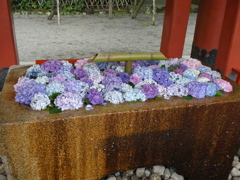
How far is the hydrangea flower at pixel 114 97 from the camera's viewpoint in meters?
1.79

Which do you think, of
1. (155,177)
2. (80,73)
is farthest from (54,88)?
(155,177)

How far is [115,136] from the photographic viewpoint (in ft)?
5.91

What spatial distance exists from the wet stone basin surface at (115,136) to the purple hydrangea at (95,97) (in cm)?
5

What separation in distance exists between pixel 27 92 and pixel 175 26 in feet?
7.27

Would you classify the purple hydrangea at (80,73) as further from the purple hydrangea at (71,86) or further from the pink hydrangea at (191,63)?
the pink hydrangea at (191,63)

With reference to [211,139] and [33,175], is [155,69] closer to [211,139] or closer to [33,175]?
[211,139]

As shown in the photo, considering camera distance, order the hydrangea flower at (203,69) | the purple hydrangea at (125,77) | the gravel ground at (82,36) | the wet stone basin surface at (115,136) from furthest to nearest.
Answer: the gravel ground at (82,36) → the hydrangea flower at (203,69) → the purple hydrangea at (125,77) → the wet stone basin surface at (115,136)

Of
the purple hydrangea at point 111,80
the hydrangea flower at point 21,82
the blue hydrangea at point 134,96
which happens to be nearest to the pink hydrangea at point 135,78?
the purple hydrangea at point 111,80

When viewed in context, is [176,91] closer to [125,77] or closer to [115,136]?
Answer: [125,77]

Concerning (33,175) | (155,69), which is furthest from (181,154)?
(33,175)

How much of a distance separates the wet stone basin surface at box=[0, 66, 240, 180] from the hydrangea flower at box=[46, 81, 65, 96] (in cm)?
22

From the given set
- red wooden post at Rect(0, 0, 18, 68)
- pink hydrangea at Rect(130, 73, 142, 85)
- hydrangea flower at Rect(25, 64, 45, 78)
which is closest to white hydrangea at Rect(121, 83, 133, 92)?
pink hydrangea at Rect(130, 73, 142, 85)

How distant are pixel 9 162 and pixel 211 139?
1432mm

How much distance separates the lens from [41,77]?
203 centimetres
